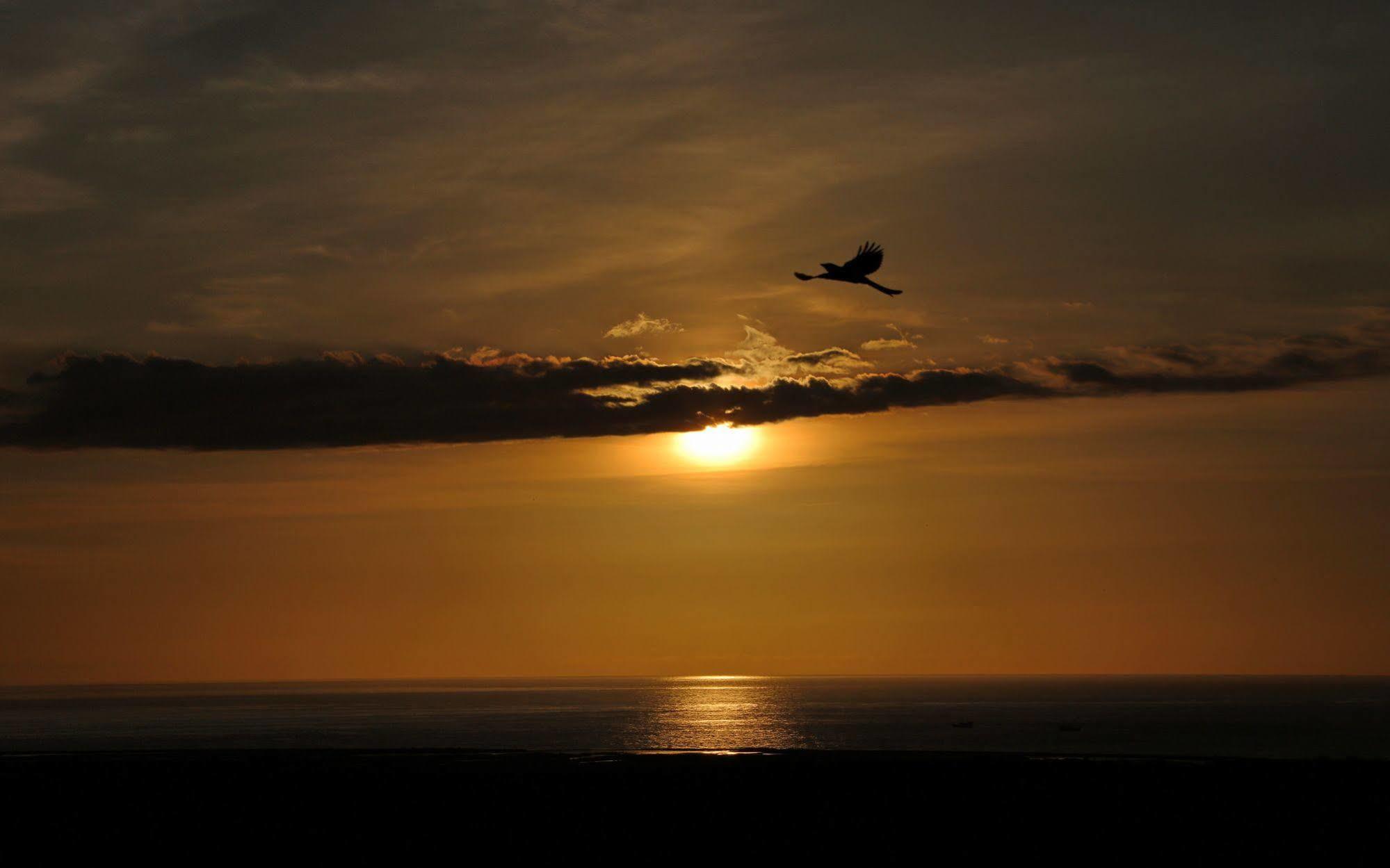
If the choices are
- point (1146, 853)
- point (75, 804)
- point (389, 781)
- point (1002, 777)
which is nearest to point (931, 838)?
point (1146, 853)

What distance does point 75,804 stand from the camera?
45.2m

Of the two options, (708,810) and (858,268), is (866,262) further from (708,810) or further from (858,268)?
(708,810)

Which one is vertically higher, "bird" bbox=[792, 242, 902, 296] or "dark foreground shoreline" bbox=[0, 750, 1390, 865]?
"bird" bbox=[792, 242, 902, 296]

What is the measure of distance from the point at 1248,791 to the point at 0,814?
42.2 m

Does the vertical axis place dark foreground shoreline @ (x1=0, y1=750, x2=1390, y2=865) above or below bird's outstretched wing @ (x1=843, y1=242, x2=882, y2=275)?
below

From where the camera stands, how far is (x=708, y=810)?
41.3 m

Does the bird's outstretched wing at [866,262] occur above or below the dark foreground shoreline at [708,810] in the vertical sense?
above

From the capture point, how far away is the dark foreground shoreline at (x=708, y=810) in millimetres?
33562

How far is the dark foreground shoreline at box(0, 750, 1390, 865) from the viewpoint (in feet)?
110

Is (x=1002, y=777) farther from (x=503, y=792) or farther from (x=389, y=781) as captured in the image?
(x=389, y=781)

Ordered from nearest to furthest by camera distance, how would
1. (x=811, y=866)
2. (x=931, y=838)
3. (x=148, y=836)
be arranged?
(x=811, y=866)
(x=931, y=838)
(x=148, y=836)

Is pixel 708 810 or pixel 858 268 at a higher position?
pixel 858 268

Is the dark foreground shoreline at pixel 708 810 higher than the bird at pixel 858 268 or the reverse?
the reverse

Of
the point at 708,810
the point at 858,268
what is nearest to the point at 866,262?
the point at 858,268
